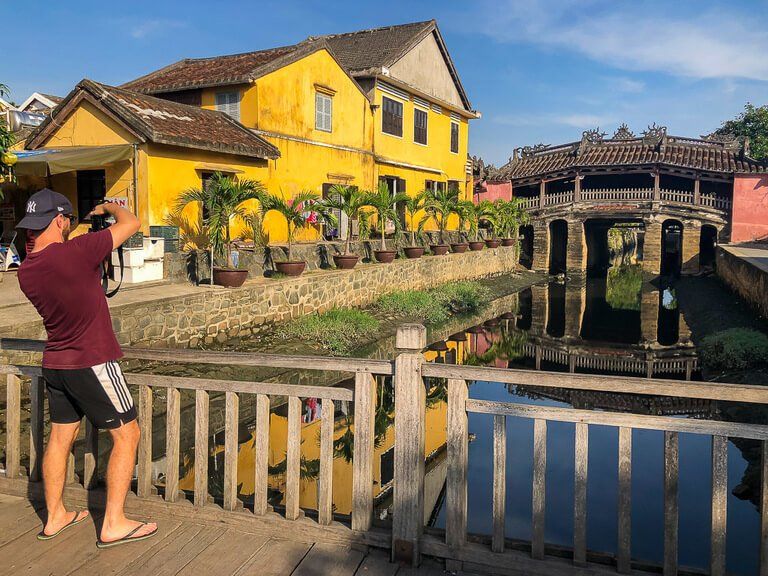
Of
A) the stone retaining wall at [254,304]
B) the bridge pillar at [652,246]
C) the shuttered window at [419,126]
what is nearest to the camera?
A: the stone retaining wall at [254,304]

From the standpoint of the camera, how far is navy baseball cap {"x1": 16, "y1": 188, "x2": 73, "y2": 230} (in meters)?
3.22

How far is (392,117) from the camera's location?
22.5m

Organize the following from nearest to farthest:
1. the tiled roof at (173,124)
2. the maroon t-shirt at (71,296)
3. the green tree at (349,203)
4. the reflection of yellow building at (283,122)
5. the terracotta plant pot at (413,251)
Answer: the maroon t-shirt at (71,296), the tiled roof at (173,124), the reflection of yellow building at (283,122), the green tree at (349,203), the terracotta plant pot at (413,251)

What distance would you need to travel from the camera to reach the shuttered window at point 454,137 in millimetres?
27078

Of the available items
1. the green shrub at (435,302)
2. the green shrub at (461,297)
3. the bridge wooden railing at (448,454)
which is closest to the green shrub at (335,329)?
the green shrub at (435,302)

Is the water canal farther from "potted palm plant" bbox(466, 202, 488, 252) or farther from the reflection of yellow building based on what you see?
"potted palm plant" bbox(466, 202, 488, 252)

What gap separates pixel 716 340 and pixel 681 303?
10630mm

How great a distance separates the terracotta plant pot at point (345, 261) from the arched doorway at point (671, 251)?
68.9ft

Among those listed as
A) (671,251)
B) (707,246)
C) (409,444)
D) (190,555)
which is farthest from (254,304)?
(671,251)

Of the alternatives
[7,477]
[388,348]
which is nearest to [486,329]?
[388,348]

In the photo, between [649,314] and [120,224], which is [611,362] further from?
[120,224]

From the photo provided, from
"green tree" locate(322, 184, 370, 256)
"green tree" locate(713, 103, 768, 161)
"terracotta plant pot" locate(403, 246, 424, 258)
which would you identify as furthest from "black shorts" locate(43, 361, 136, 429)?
"green tree" locate(713, 103, 768, 161)

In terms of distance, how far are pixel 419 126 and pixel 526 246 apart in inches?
532

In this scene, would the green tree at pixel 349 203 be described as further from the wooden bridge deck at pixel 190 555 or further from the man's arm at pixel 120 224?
the wooden bridge deck at pixel 190 555
